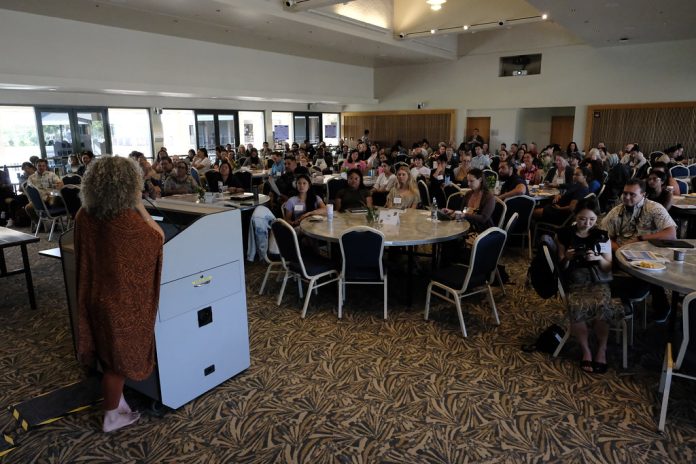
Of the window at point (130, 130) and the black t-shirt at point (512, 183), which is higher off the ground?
the window at point (130, 130)

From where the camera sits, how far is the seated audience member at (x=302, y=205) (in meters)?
5.61

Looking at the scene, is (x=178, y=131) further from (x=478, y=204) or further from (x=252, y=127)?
(x=478, y=204)

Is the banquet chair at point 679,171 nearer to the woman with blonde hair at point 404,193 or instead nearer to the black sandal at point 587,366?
the woman with blonde hair at point 404,193

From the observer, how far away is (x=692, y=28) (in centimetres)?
1166

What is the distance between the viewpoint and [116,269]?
2412 millimetres

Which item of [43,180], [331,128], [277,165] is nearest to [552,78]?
[331,128]

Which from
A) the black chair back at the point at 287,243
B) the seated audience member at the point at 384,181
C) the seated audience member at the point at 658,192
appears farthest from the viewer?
the seated audience member at the point at 384,181

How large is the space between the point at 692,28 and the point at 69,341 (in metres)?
14.9

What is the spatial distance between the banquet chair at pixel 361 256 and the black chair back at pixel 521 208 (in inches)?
96.2

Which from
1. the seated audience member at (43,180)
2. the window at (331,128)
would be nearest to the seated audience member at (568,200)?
the seated audience member at (43,180)

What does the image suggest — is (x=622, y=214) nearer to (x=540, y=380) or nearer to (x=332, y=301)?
(x=540, y=380)

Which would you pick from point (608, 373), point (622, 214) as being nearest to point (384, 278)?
point (608, 373)

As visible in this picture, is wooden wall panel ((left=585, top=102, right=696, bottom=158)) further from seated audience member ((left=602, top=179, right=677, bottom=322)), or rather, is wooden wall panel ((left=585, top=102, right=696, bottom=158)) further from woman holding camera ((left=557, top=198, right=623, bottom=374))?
woman holding camera ((left=557, top=198, right=623, bottom=374))

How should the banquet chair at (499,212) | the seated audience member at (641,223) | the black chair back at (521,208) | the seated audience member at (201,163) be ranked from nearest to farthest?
the seated audience member at (641,223), the banquet chair at (499,212), the black chair back at (521,208), the seated audience member at (201,163)
